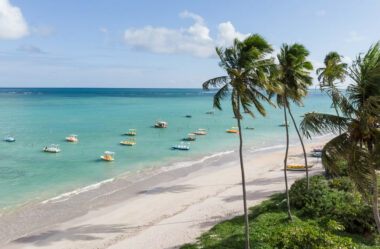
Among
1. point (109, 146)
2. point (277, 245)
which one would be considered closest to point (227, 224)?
point (277, 245)

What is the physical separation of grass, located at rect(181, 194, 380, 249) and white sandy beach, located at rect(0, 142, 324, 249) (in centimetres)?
157

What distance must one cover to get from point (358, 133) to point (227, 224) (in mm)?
10357

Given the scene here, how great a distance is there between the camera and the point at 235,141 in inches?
2104

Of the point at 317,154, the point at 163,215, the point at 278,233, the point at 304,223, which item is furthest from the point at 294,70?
the point at 317,154

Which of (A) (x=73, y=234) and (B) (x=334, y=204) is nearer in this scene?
(B) (x=334, y=204)

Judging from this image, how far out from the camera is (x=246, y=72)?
11516 millimetres

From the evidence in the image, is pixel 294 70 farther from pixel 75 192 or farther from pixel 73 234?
pixel 75 192

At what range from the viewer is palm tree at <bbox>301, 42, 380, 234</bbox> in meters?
8.98

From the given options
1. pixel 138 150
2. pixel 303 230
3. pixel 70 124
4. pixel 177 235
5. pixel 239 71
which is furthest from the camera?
pixel 70 124

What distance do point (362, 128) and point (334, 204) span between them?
8.75m

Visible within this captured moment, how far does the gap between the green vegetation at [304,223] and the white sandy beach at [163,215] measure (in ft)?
6.25

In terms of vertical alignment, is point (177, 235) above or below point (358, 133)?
below

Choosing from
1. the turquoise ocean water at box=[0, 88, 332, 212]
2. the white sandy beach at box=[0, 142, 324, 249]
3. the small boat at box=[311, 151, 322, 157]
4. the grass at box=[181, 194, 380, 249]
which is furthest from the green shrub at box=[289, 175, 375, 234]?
the turquoise ocean water at box=[0, 88, 332, 212]

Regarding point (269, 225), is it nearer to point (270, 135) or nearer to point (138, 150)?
point (138, 150)
